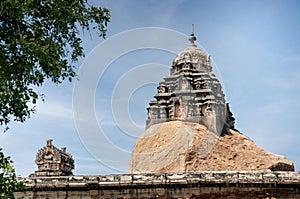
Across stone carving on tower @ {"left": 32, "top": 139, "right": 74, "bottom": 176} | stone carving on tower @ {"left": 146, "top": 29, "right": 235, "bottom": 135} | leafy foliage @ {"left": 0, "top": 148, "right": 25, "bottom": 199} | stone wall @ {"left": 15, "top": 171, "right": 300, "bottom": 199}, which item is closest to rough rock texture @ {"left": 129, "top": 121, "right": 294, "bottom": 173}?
stone carving on tower @ {"left": 146, "top": 29, "right": 235, "bottom": 135}

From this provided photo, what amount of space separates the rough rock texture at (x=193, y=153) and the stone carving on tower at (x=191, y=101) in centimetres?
68

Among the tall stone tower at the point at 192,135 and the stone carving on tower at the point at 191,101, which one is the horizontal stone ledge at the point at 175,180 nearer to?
the tall stone tower at the point at 192,135

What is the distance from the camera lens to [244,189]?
25.6 ft

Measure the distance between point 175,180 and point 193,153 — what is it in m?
18.1

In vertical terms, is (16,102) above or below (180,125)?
below

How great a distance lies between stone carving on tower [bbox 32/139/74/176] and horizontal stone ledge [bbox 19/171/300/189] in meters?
10.2

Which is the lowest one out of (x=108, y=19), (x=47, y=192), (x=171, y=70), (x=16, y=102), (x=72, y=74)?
(x=47, y=192)

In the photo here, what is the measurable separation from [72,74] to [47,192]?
3.39 m

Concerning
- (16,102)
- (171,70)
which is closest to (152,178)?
(16,102)

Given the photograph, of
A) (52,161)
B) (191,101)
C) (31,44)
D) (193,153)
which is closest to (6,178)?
(31,44)

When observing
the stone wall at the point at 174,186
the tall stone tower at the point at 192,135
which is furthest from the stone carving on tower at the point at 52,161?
the stone wall at the point at 174,186

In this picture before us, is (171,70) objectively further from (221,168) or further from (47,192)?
(47,192)

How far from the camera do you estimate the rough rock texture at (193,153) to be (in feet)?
83.6

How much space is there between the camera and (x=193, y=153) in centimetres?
2575
